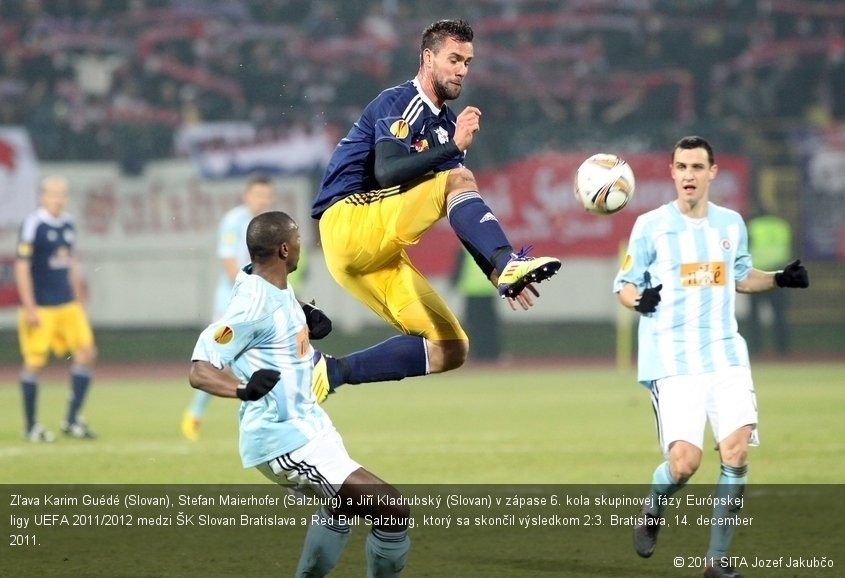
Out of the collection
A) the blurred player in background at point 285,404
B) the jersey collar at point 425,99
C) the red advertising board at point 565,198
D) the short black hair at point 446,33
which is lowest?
the blurred player in background at point 285,404

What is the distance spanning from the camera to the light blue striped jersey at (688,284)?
693cm

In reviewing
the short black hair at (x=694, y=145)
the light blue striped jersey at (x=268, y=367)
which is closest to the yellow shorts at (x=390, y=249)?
the light blue striped jersey at (x=268, y=367)

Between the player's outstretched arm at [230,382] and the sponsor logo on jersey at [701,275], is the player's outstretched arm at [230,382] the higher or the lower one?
the lower one

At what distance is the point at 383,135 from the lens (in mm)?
6441

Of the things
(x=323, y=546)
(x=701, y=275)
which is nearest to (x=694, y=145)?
(x=701, y=275)

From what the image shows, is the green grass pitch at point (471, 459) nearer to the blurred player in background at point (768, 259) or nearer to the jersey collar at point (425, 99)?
the blurred player in background at point (768, 259)

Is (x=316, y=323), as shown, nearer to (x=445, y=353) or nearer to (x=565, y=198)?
(x=445, y=353)

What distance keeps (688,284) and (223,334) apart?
2.81 metres

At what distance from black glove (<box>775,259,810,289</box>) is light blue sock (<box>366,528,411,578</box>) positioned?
265 centimetres

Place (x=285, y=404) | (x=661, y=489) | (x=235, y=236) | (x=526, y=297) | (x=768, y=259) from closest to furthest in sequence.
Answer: (x=285, y=404) < (x=526, y=297) < (x=661, y=489) < (x=235, y=236) < (x=768, y=259)

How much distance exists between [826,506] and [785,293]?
42.7 feet

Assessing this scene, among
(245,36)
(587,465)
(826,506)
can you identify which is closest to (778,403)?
(587,465)

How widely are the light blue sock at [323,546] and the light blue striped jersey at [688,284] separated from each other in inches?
85.2

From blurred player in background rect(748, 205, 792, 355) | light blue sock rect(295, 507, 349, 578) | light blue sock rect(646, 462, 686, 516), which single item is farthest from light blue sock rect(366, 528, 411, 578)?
blurred player in background rect(748, 205, 792, 355)
